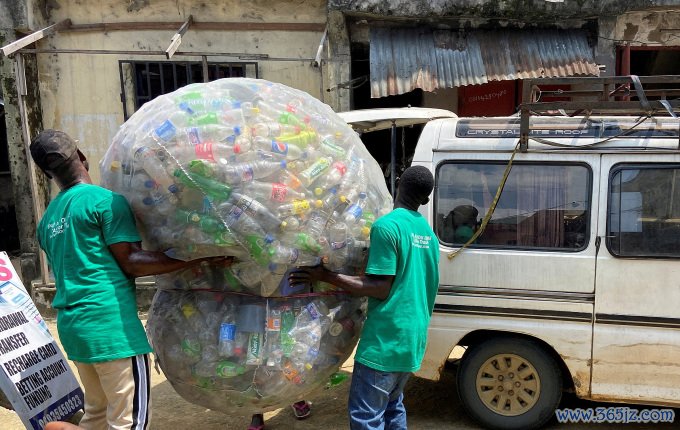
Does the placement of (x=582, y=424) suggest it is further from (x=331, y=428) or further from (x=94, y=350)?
(x=94, y=350)

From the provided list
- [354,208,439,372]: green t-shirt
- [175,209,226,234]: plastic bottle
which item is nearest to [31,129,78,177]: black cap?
[175,209,226,234]: plastic bottle

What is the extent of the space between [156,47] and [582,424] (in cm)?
647

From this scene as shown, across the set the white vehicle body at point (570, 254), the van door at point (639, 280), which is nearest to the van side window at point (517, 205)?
the white vehicle body at point (570, 254)

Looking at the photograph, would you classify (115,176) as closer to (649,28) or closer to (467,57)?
(467,57)

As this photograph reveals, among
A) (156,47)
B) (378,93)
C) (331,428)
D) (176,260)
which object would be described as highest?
(156,47)

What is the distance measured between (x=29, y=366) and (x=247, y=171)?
1.69 meters

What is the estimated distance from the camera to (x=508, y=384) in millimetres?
3588

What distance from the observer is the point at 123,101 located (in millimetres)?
7250

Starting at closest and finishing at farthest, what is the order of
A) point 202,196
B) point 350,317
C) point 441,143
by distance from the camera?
1. point 202,196
2. point 350,317
3. point 441,143

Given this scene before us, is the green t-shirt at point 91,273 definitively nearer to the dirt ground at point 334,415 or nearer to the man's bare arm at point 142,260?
the man's bare arm at point 142,260

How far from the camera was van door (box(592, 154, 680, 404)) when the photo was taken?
10.7 ft

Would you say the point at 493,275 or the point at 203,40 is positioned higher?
the point at 203,40

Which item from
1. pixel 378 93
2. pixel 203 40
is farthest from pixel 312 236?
pixel 203 40

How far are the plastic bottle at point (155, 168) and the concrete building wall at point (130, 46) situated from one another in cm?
475
